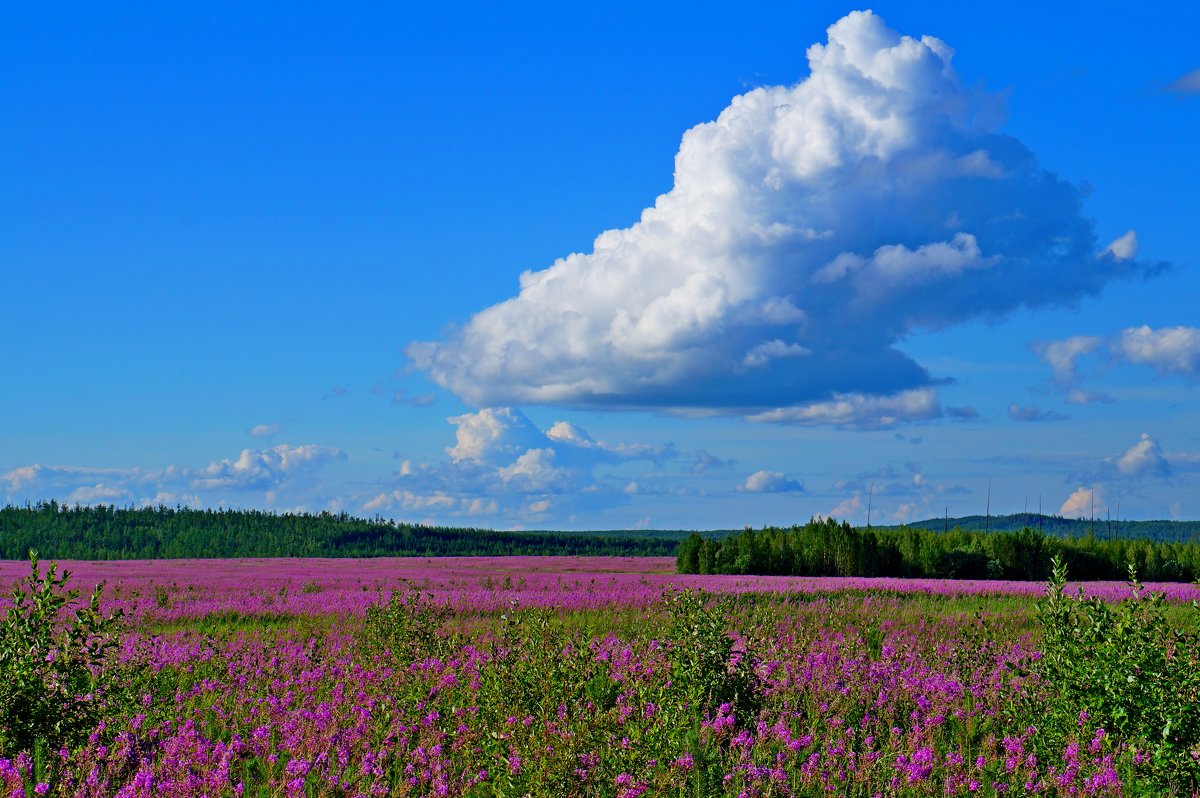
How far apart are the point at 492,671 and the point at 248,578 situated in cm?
2468

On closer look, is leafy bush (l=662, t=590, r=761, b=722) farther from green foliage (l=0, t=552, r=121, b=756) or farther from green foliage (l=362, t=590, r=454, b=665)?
green foliage (l=0, t=552, r=121, b=756)

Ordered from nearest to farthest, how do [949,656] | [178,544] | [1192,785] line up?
[1192,785], [949,656], [178,544]

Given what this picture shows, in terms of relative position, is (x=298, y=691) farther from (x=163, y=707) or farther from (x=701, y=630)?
(x=701, y=630)

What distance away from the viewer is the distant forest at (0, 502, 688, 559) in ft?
319

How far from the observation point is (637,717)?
648 cm

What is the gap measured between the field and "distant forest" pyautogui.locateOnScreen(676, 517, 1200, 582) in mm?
33844

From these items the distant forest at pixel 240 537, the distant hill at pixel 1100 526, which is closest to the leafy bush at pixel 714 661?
the distant forest at pixel 240 537

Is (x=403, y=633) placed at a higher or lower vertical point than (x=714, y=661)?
lower

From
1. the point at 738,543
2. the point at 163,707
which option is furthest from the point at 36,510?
the point at 163,707

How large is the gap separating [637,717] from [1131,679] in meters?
Answer: 3.33

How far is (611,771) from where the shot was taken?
556 centimetres

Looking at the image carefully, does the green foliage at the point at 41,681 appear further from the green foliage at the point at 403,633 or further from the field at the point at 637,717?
the green foliage at the point at 403,633

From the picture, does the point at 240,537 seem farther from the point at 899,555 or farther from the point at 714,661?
the point at 714,661

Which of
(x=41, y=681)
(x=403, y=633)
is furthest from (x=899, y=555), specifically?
(x=41, y=681)
